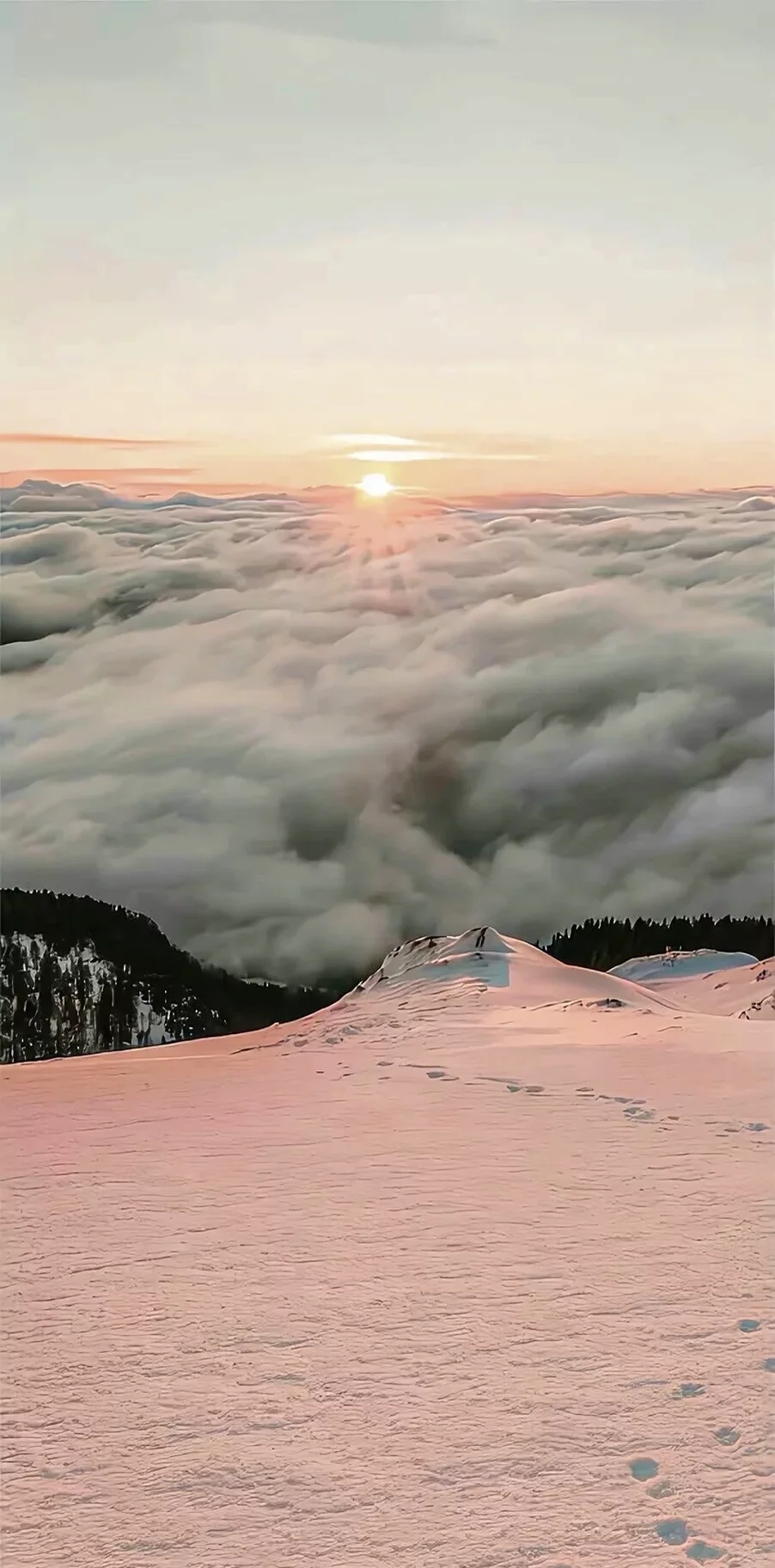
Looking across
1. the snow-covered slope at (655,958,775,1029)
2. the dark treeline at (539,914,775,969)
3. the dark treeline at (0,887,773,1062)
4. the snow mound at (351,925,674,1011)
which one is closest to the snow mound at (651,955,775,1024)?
the snow-covered slope at (655,958,775,1029)

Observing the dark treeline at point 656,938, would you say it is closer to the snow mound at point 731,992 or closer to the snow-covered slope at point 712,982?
the snow-covered slope at point 712,982

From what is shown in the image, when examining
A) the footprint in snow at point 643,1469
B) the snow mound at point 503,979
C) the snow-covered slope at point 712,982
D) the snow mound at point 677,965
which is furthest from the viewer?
the snow mound at point 677,965

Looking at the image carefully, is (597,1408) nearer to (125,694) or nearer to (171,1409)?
(171,1409)

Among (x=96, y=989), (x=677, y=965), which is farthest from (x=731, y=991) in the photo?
(x=96, y=989)

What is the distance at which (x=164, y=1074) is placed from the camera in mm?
10836

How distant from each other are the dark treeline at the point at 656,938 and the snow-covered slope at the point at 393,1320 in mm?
49891

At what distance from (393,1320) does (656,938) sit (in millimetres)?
59221

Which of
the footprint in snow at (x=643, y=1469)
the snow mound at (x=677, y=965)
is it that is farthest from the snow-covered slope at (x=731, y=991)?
the footprint in snow at (x=643, y=1469)

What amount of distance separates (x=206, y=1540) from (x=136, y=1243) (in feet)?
8.20

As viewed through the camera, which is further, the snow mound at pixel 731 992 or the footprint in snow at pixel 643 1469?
the snow mound at pixel 731 992

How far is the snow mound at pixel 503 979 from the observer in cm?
1492

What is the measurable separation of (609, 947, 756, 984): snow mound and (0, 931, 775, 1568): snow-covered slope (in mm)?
32176

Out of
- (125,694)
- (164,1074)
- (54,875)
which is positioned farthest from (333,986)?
(164,1074)

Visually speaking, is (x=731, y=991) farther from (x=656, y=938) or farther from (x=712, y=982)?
(x=656, y=938)
